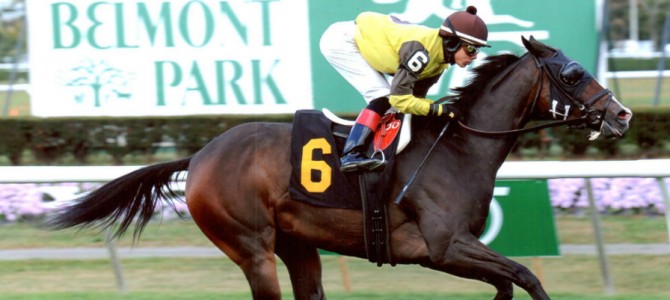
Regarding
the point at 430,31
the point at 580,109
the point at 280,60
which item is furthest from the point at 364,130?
the point at 280,60

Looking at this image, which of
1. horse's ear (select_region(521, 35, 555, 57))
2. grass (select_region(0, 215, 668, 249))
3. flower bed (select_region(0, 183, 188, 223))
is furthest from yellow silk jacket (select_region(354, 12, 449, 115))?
flower bed (select_region(0, 183, 188, 223))

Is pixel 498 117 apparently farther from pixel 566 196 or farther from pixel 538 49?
pixel 566 196

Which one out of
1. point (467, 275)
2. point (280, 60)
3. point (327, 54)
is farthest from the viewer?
point (280, 60)

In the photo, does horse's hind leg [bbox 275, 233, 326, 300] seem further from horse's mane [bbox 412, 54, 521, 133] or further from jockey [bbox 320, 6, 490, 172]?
horse's mane [bbox 412, 54, 521, 133]

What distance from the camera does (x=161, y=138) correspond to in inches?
384

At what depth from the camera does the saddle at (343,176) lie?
436 cm

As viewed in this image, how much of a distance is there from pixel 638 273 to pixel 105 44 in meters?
5.41

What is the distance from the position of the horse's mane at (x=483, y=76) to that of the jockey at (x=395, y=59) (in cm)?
9

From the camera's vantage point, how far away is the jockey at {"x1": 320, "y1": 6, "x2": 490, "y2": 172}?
4.22m

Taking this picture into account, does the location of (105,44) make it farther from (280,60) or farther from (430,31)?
(430,31)

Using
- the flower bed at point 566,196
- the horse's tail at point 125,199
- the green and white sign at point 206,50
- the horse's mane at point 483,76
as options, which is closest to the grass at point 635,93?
the green and white sign at point 206,50

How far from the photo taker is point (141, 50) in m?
9.48

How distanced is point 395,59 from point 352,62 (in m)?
0.23

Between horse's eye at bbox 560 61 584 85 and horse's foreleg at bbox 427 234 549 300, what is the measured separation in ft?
2.37
